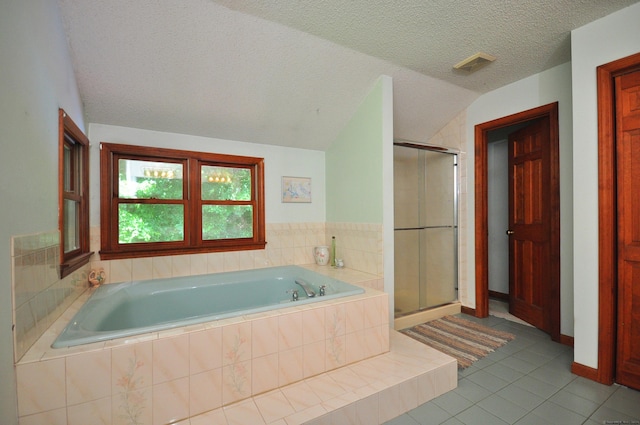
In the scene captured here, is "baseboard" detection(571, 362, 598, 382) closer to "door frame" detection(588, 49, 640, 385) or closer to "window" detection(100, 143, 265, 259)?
"door frame" detection(588, 49, 640, 385)

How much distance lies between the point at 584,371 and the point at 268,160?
316 cm

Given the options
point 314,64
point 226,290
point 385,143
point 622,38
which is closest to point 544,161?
point 622,38

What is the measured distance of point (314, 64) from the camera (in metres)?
2.25

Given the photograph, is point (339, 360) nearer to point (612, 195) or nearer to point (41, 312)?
point (41, 312)

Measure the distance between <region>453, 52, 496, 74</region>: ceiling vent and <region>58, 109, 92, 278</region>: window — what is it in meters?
2.95

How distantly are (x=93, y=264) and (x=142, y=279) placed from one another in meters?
0.38

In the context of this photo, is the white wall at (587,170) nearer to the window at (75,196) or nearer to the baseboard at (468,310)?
the baseboard at (468,310)

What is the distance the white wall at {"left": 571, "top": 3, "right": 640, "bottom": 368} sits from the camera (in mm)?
1878

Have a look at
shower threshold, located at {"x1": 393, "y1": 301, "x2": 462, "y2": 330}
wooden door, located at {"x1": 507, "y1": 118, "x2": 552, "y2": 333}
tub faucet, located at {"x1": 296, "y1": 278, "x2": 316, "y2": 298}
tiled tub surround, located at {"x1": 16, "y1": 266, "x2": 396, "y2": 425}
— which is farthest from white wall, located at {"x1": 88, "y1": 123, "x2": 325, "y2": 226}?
wooden door, located at {"x1": 507, "y1": 118, "x2": 552, "y2": 333}

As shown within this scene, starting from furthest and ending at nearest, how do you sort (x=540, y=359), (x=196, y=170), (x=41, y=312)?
(x=196, y=170), (x=540, y=359), (x=41, y=312)

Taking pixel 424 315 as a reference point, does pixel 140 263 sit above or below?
above

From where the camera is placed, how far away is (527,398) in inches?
68.1

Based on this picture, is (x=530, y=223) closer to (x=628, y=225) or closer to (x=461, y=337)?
(x=628, y=225)

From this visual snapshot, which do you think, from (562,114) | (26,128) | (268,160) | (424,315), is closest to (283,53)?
(268,160)
